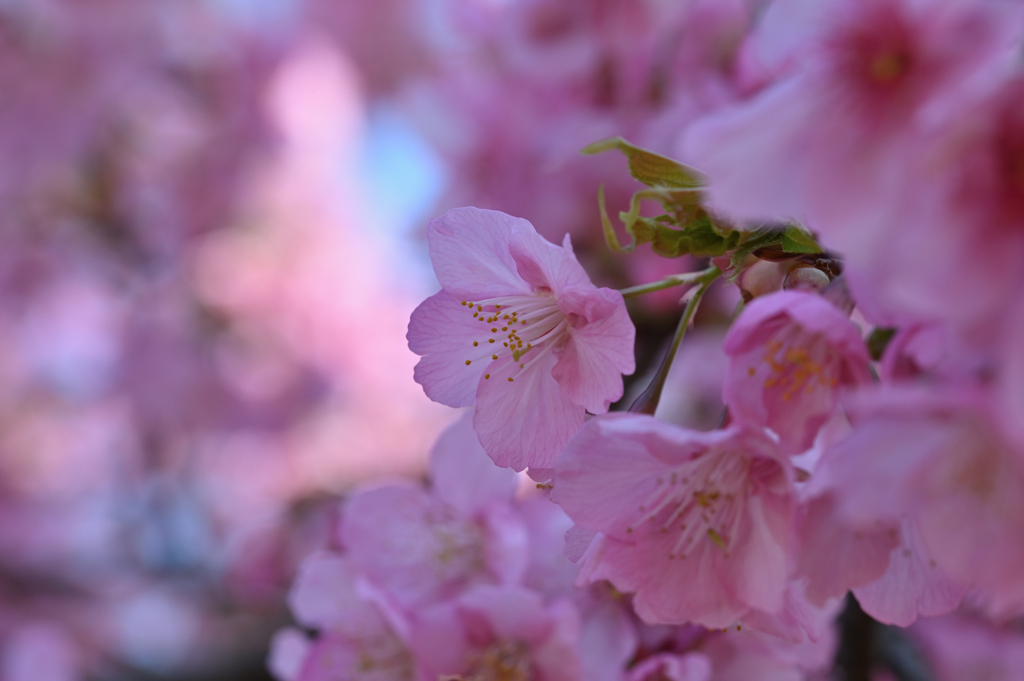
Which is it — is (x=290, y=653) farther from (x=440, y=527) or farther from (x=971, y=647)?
(x=971, y=647)

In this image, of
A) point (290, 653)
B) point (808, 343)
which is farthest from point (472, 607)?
point (808, 343)

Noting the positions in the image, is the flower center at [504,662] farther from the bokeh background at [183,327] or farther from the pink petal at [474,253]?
the bokeh background at [183,327]

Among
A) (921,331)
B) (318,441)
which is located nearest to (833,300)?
(921,331)

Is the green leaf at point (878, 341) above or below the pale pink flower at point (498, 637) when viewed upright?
above

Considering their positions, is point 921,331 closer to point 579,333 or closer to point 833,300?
point 833,300

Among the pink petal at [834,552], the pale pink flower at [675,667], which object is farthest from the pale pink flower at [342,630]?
the pink petal at [834,552]

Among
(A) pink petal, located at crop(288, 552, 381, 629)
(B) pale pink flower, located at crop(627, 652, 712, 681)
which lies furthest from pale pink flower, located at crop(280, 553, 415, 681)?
(B) pale pink flower, located at crop(627, 652, 712, 681)

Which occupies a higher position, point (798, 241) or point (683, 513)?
point (798, 241)
